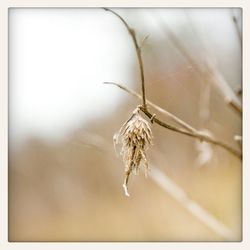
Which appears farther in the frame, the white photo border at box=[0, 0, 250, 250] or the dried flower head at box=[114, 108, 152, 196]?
the white photo border at box=[0, 0, 250, 250]

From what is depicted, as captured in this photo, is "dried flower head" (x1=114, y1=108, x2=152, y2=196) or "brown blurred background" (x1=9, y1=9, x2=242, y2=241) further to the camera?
"brown blurred background" (x1=9, y1=9, x2=242, y2=241)

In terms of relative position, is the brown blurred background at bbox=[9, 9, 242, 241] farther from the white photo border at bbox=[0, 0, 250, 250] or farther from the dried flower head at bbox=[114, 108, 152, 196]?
the dried flower head at bbox=[114, 108, 152, 196]

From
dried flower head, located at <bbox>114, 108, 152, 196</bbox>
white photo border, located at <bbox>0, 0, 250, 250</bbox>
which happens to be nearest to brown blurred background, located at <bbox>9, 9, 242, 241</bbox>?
white photo border, located at <bbox>0, 0, 250, 250</bbox>
